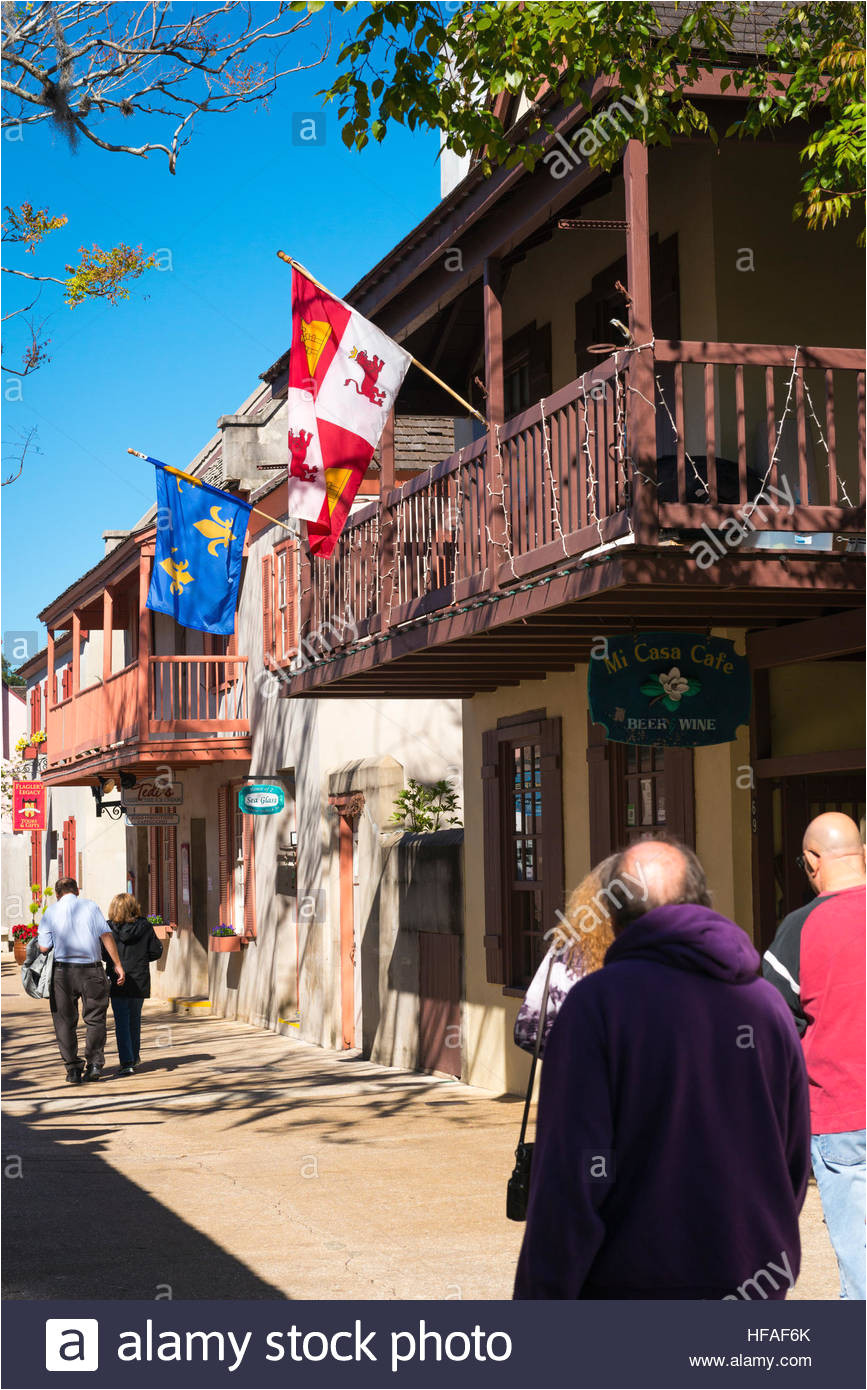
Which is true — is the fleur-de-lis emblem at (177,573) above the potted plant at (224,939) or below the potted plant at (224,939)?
above

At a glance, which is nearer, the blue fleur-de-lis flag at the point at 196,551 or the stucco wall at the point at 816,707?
the stucco wall at the point at 816,707

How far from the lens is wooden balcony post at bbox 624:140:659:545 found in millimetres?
8656

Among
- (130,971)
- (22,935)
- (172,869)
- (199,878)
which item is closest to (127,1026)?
Result: (130,971)

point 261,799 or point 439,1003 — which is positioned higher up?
point 261,799

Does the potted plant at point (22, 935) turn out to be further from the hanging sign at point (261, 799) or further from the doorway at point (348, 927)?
the doorway at point (348, 927)

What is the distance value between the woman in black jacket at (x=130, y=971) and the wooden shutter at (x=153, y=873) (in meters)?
12.7

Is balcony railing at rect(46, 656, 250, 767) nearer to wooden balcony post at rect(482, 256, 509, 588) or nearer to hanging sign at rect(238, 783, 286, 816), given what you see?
hanging sign at rect(238, 783, 286, 816)

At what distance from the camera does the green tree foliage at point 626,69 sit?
8523 mm

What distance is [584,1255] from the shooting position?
312 cm

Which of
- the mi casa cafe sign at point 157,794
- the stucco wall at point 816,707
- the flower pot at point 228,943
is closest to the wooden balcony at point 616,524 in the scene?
the stucco wall at point 816,707

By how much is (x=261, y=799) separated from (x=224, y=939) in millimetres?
3580

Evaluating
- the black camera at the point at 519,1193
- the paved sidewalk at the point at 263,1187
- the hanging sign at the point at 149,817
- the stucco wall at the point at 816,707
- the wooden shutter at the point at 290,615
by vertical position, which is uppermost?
the wooden shutter at the point at 290,615

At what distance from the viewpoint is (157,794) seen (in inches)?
1056

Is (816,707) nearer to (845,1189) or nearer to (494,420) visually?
(494,420)
